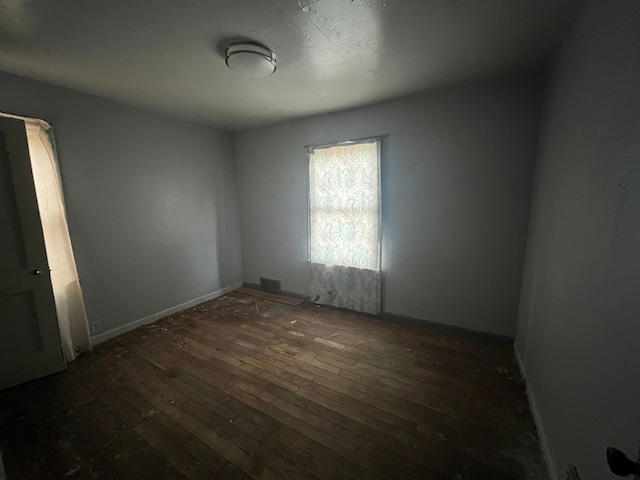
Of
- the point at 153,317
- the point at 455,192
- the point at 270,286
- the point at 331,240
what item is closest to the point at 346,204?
the point at 331,240

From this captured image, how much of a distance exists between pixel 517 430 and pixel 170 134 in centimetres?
417

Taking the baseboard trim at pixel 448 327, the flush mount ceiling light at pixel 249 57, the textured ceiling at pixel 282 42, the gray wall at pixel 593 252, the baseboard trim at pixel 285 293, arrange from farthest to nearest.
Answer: the baseboard trim at pixel 285 293
the baseboard trim at pixel 448 327
the flush mount ceiling light at pixel 249 57
the textured ceiling at pixel 282 42
the gray wall at pixel 593 252

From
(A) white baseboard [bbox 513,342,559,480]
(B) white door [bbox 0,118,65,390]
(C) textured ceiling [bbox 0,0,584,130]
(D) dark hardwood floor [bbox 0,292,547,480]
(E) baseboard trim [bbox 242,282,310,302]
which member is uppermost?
(C) textured ceiling [bbox 0,0,584,130]

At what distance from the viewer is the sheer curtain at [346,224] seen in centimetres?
277

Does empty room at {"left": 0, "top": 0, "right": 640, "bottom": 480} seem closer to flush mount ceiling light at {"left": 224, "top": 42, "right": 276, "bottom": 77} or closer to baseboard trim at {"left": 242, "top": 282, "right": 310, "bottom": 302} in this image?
flush mount ceiling light at {"left": 224, "top": 42, "right": 276, "bottom": 77}

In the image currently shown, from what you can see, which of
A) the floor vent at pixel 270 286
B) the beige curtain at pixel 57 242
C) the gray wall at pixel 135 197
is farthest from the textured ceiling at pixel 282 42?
the floor vent at pixel 270 286

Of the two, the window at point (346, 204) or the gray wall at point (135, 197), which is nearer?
the gray wall at point (135, 197)

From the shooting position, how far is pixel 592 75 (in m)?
1.15

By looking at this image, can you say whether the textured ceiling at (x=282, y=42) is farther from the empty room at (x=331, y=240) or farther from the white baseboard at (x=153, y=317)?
the white baseboard at (x=153, y=317)

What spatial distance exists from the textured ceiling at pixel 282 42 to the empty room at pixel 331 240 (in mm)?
19

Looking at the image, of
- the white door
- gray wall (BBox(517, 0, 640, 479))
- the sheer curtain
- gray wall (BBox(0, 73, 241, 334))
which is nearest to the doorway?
the white door

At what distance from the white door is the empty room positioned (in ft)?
0.04

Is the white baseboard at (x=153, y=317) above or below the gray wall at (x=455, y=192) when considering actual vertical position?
below

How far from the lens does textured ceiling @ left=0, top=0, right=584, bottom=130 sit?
130cm
